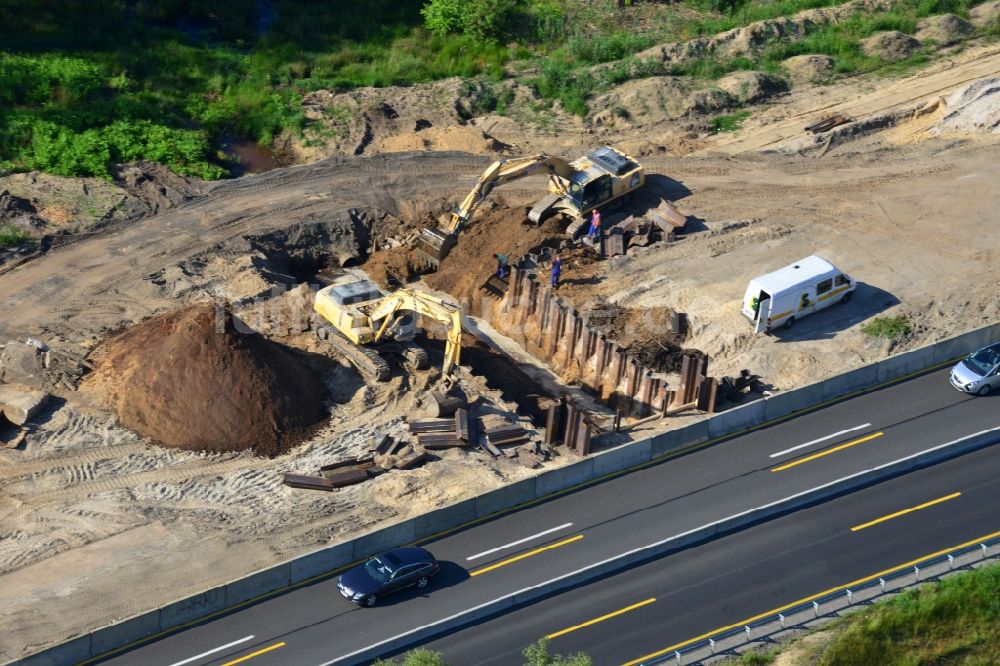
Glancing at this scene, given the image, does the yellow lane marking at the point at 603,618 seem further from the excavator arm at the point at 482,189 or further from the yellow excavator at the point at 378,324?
the excavator arm at the point at 482,189

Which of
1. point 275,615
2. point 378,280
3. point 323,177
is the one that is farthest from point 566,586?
point 323,177

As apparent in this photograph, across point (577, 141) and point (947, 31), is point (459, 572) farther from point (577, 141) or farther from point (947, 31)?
point (947, 31)

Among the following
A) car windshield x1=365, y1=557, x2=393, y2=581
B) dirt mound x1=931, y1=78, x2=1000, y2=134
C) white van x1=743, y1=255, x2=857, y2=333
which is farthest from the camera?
dirt mound x1=931, y1=78, x2=1000, y2=134

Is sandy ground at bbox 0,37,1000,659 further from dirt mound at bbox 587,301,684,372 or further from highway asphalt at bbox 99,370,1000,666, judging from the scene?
highway asphalt at bbox 99,370,1000,666

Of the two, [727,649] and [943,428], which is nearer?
[727,649]

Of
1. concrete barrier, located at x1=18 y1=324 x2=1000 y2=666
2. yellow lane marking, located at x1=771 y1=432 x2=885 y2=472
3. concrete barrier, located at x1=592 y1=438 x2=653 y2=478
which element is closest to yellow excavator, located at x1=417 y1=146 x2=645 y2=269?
concrete barrier, located at x1=18 y1=324 x2=1000 y2=666

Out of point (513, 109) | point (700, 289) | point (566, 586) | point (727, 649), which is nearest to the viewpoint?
point (727, 649)

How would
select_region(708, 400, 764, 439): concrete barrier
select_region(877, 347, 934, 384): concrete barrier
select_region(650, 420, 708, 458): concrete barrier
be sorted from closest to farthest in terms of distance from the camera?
1. select_region(650, 420, 708, 458): concrete barrier
2. select_region(708, 400, 764, 439): concrete barrier
3. select_region(877, 347, 934, 384): concrete barrier

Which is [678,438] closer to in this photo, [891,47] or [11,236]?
[11,236]
